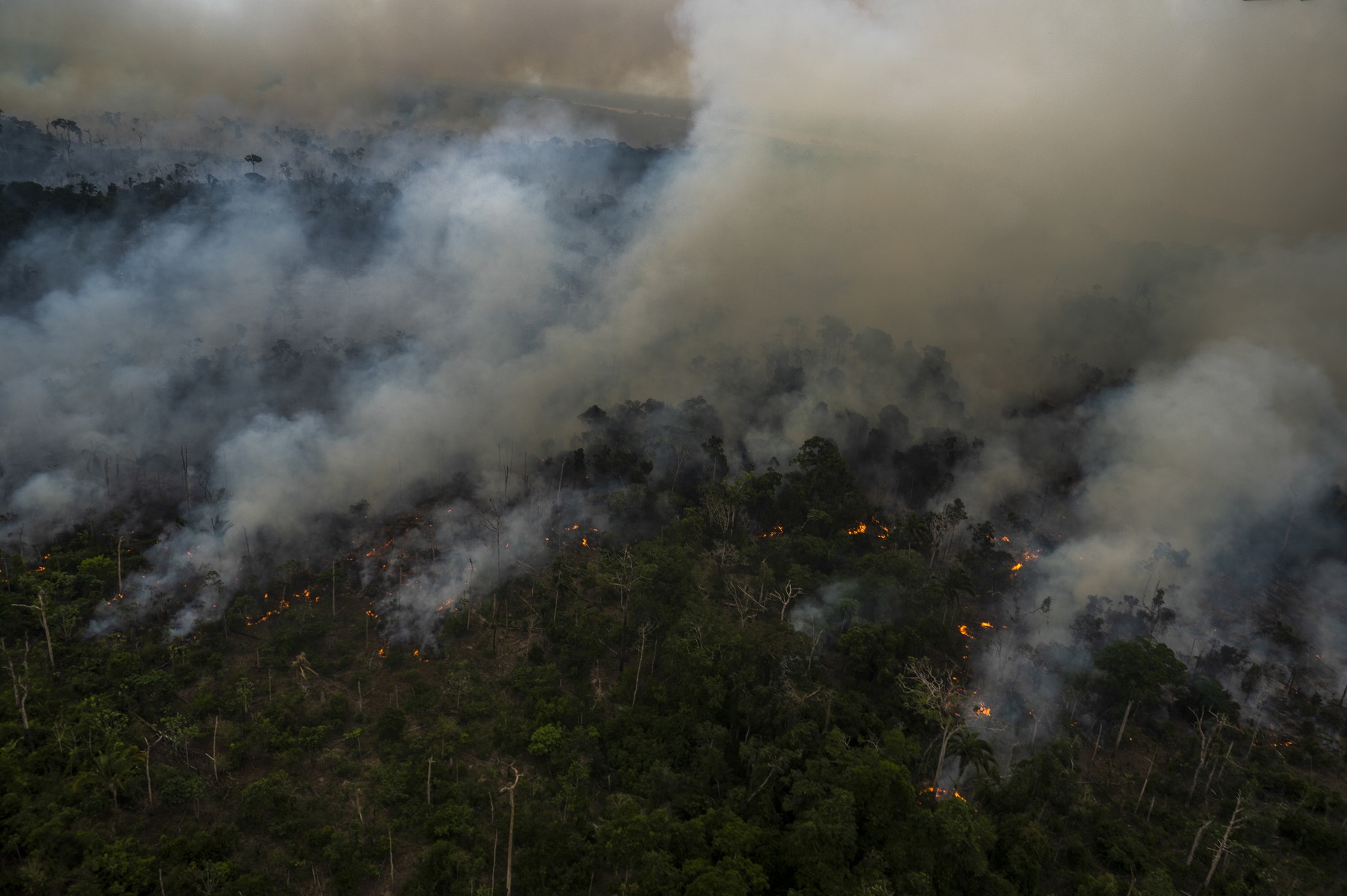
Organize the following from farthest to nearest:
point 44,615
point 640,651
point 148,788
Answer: point 640,651
point 44,615
point 148,788

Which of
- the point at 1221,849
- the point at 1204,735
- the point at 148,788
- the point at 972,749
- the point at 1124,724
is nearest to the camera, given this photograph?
the point at 1221,849

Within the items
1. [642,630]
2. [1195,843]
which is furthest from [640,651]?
[1195,843]

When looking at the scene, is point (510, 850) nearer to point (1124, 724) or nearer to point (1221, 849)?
point (1221, 849)

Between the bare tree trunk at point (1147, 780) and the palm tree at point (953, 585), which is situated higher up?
the palm tree at point (953, 585)

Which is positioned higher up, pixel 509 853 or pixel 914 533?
pixel 914 533

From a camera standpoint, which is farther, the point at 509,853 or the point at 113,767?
the point at 113,767

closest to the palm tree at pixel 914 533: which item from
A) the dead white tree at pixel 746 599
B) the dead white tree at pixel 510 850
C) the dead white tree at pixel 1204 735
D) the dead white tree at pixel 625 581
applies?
the dead white tree at pixel 746 599

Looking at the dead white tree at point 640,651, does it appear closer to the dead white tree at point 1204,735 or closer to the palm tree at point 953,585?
the palm tree at point 953,585

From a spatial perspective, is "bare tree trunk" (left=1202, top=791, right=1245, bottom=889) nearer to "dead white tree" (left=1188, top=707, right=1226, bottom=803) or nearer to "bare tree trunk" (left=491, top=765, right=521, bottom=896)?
"dead white tree" (left=1188, top=707, right=1226, bottom=803)

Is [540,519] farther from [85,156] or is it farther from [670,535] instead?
[85,156]
